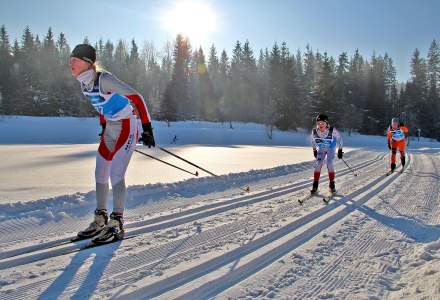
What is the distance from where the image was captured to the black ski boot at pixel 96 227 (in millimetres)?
4461

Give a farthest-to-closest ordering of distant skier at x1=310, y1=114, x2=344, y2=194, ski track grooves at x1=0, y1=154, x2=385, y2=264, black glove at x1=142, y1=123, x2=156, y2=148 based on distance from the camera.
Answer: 1. distant skier at x1=310, y1=114, x2=344, y2=194
2. black glove at x1=142, y1=123, x2=156, y2=148
3. ski track grooves at x1=0, y1=154, x2=385, y2=264

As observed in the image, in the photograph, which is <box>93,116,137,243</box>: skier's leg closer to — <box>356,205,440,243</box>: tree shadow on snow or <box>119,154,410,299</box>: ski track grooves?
<box>119,154,410,299</box>: ski track grooves

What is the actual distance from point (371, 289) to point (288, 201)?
422 centimetres

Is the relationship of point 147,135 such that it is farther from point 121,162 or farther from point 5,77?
point 5,77

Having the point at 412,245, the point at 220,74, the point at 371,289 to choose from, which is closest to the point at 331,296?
the point at 371,289

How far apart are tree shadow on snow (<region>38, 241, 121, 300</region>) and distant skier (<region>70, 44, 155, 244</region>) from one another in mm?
295

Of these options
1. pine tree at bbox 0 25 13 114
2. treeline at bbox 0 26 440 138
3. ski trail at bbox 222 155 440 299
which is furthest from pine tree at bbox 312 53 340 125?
ski trail at bbox 222 155 440 299

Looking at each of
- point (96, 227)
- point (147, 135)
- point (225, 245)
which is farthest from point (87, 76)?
point (225, 245)

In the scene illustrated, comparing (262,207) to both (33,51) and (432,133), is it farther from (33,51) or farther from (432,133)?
(432,133)

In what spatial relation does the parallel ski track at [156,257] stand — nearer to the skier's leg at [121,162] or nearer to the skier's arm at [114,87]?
the skier's leg at [121,162]

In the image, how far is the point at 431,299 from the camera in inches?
115

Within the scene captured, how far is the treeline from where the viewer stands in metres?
51.4

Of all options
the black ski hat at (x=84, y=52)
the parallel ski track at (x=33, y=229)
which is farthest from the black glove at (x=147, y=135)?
the parallel ski track at (x=33, y=229)

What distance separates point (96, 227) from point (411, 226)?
14.7ft
